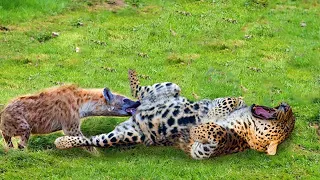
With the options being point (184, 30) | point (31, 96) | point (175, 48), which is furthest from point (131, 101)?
point (184, 30)

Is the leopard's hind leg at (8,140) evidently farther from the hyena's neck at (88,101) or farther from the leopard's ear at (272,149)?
the leopard's ear at (272,149)

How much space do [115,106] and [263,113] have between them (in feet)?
6.99

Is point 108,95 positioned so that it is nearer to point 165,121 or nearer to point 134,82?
point 165,121

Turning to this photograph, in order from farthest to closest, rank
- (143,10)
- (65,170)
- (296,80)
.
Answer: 1. (143,10)
2. (296,80)
3. (65,170)

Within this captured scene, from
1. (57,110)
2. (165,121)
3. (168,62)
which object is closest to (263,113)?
(165,121)

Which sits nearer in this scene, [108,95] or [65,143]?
[65,143]

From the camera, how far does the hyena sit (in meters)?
9.16

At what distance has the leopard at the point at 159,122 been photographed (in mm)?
9266

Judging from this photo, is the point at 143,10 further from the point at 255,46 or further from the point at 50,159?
the point at 50,159

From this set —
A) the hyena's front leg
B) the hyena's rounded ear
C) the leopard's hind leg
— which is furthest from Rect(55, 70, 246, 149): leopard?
the leopard's hind leg

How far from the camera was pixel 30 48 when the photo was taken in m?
14.8

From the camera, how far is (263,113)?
9.52m

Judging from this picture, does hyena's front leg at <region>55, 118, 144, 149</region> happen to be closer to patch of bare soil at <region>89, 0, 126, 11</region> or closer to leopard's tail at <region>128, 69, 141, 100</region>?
leopard's tail at <region>128, 69, 141, 100</region>

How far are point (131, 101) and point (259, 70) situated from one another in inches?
191
